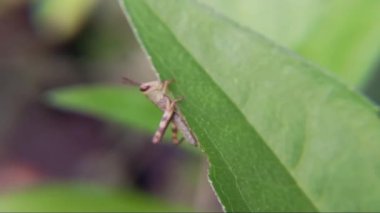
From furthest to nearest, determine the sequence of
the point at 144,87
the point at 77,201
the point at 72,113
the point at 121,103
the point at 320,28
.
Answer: the point at 72,113 → the point at 77,201 → the point at 121,103 → the point at 320,28 → the point at 144,87

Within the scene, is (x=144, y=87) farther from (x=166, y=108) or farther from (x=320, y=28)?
(x=320, y=28)

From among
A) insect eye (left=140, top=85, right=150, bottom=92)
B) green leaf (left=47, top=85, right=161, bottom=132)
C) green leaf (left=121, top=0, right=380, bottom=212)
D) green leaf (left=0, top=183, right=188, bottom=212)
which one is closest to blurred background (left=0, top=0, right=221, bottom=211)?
green leaf (left=0, top=183, right=188, bottom=212)

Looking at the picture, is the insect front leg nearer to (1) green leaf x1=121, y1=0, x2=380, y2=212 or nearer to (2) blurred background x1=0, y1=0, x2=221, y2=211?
(1) green leaf x1=121, y1=0, x2=380, y2=212

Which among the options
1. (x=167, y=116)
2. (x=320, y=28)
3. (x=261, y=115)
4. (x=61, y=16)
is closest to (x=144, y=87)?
(x=167, y=116)

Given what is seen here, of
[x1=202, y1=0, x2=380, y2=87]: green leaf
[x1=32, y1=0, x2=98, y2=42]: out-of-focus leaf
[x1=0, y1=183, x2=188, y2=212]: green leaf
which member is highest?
[x1=202, y1=0, x2=380, y2=87]: green leaf

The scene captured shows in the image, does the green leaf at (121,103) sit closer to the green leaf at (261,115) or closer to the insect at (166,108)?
the insect at (166,108)

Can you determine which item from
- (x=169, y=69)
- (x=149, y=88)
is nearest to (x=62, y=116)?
(x=149, y=88)

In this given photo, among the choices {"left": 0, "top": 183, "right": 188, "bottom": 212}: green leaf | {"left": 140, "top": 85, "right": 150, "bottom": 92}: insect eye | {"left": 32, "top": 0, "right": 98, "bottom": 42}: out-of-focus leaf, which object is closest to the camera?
{"left": 140, "top": 85, "right": 150, "bottom": 92}: insect eye
